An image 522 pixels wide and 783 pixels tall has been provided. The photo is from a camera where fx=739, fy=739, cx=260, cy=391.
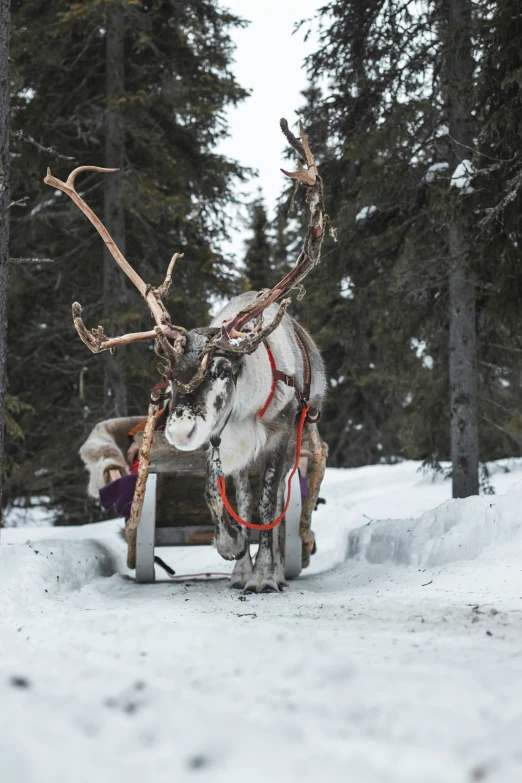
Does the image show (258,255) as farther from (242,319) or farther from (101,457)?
(242,319)

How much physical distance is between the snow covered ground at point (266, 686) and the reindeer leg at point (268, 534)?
0.60m

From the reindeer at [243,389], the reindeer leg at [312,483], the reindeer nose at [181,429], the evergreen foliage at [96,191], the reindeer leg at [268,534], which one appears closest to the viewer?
the reindeer nose at [181,429]

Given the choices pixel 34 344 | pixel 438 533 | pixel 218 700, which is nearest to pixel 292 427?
pixel 438 533

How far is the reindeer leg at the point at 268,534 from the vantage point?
17.4ft

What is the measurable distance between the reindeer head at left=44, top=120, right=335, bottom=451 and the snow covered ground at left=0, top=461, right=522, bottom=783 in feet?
3.66

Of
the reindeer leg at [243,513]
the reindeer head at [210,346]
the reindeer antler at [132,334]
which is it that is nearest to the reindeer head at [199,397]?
the reindeer head at [210,346]

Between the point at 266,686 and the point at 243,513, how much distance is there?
11.4 ft

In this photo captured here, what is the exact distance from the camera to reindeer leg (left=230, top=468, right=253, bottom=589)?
5.56 metres

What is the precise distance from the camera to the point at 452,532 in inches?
227

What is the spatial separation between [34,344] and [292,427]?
8.42m

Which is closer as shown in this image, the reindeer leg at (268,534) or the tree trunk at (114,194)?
the reindeer leg at (268,534)

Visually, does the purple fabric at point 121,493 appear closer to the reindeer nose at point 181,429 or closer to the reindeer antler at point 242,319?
the reindeer antler at point 242,319

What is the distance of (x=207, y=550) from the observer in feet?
35.1

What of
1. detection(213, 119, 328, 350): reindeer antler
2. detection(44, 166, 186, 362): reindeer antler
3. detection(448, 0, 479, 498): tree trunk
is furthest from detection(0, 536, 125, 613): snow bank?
detection(448, 0, 479, 498): tree trunk
